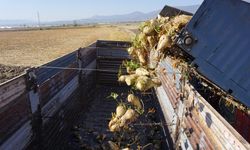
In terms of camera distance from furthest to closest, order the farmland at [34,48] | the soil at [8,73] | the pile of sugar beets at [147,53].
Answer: the farmland at [34,48] < the soil at [8,73] < the pile of sugar beets at [147,53]

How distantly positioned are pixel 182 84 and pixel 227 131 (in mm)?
2301

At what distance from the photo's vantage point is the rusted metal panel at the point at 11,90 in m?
4.78

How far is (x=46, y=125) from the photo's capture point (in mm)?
6582

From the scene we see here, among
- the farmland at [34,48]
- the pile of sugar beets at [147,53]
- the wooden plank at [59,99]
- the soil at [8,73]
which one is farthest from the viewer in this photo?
the farmland at [34,48]

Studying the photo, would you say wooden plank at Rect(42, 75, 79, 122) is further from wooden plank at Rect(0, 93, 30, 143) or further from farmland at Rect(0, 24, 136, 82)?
farmland at Rect(0, 24, 136, 82)

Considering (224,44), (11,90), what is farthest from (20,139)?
(224,44)

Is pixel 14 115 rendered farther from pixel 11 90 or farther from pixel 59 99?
pixel 59 99

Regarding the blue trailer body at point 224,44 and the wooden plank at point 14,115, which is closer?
the blue trailer body at point 224,44

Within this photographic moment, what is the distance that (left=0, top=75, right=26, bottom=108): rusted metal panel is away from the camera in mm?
4781

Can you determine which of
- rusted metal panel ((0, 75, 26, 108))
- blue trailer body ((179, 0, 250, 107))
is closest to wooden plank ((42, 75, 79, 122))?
rusted metal panel ((0, 75, 26, 108))

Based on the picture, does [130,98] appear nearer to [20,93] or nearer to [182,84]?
[182,84]

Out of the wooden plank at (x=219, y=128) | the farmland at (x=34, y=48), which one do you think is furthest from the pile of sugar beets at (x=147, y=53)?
the farmland at (x=34, y=48)

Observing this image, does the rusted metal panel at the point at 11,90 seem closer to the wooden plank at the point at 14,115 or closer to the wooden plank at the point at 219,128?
the wooden plank at the point at 14,115

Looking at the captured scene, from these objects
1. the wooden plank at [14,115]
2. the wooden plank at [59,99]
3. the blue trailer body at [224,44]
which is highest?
the blue trailer body at [224,44]
